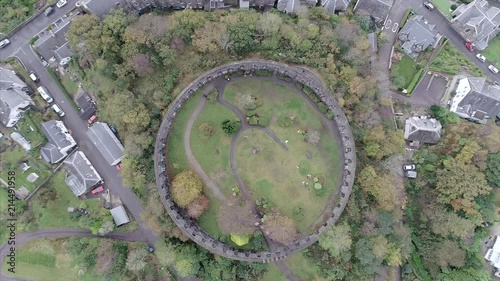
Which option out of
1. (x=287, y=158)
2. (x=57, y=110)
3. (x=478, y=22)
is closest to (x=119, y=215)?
(x=57, y=110)

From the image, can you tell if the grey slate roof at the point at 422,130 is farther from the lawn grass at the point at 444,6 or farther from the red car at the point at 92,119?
the red car at the point at 92,119

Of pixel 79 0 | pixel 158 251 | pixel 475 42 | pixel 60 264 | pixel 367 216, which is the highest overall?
pixel 79 0

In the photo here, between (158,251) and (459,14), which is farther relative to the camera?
(459,14)

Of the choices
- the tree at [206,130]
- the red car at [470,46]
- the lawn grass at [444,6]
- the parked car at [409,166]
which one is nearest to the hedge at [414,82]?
the red car at [470,46]

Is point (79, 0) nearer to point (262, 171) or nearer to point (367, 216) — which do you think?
point (262, 171)

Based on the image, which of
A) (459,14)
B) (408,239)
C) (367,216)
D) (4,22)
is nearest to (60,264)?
(4,22)

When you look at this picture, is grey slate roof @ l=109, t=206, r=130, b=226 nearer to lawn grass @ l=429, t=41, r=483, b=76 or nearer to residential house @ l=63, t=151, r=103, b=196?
residential house @ l=63, t=151, r=103, b=196
